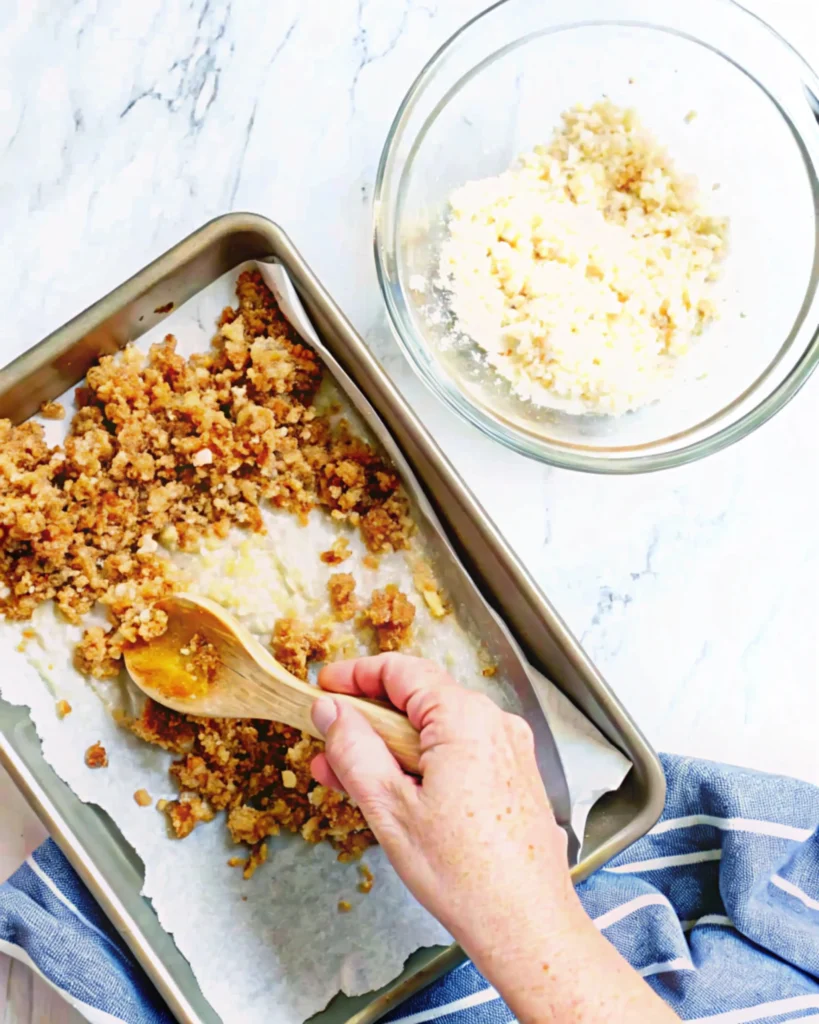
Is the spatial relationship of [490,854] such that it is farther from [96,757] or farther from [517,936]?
[96,757]

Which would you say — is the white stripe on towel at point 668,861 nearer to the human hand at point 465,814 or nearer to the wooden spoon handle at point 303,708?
the human hand at point 465,814

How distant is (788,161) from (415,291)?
1.68 feet

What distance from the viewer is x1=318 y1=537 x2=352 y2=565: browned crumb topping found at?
124cm

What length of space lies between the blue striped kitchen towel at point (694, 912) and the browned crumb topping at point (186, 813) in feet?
0.42

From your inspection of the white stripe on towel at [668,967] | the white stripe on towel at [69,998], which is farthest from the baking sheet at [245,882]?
the white stripe on towel at [668,967]

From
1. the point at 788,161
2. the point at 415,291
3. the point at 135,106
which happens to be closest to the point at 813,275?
the point at 788,161

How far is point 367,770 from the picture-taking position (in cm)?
97

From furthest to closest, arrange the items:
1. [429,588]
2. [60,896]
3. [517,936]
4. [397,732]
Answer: [429,588] < [60,896] < [397,732] < [517,936]

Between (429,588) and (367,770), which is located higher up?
(429,588)

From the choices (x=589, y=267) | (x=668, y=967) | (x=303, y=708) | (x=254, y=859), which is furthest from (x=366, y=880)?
(x=589, y=267)

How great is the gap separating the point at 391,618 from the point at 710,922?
0.58 metres

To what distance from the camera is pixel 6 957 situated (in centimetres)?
122

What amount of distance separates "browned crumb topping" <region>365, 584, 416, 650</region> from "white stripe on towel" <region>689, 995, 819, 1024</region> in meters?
0.59

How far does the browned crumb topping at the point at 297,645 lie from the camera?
120 cm
